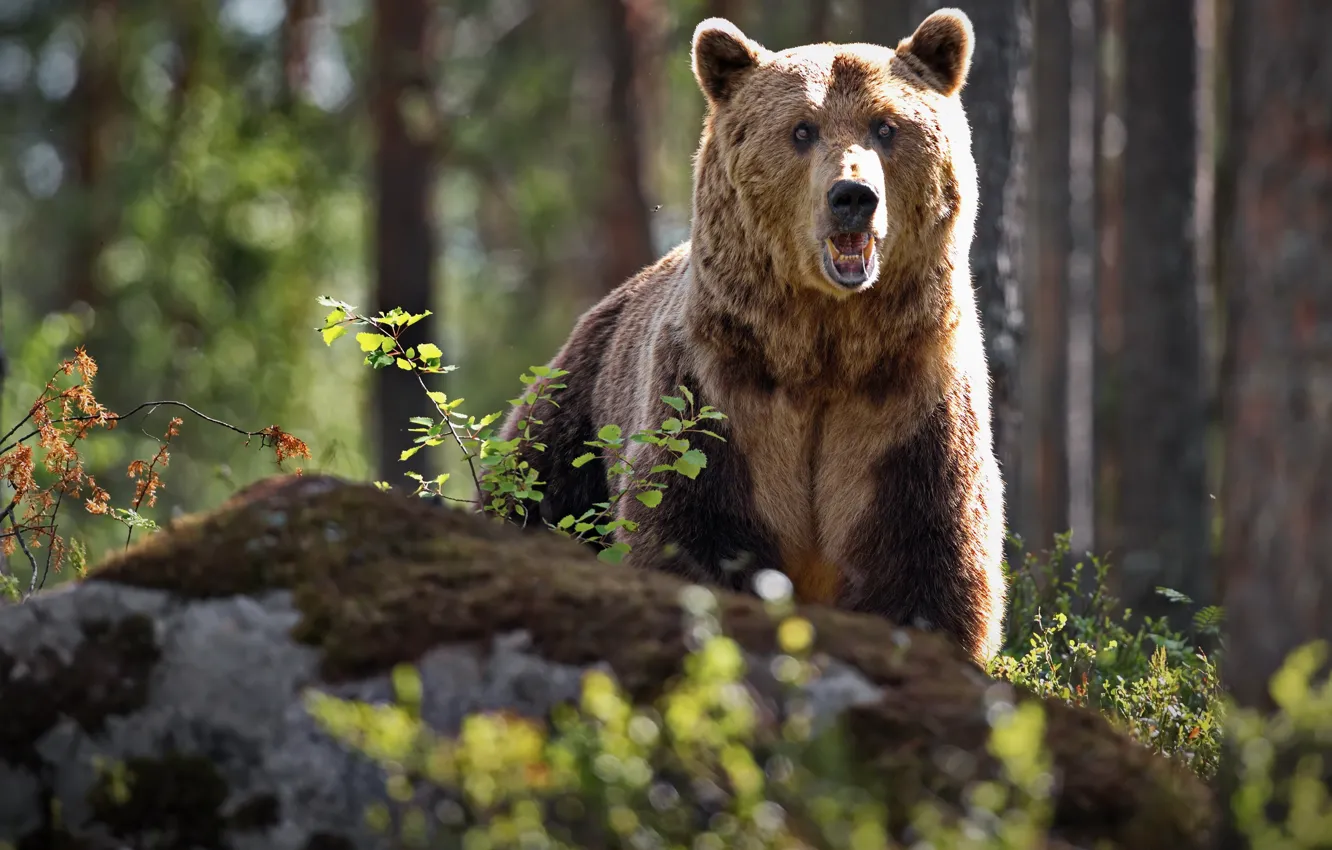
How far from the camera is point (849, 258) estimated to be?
482 cm

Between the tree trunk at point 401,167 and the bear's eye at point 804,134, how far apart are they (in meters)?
9.72

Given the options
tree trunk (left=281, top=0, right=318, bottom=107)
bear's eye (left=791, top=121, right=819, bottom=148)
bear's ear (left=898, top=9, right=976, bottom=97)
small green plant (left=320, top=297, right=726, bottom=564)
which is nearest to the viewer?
small green plant (left=320, top=297, right=726, bottom=564)

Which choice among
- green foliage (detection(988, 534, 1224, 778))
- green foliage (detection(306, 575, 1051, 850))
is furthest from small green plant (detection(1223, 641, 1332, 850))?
green foliage (detection(988, 534, 1224, 778))

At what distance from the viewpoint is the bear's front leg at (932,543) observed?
483 centimetres

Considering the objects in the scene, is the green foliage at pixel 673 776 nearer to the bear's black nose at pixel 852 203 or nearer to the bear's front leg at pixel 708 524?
the bear's front leg at pixel 708 524

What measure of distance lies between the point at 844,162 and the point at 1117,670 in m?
2.09

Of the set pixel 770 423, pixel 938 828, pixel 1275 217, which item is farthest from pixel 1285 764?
pixel 770 423

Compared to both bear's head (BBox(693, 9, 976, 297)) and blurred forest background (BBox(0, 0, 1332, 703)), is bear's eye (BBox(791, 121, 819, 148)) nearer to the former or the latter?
bear's head (BBox(693, 9, 976, 297))

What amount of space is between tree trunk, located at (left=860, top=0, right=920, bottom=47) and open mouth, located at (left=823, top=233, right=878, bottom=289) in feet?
9.79

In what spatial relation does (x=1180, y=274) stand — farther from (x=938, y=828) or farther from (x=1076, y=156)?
(x=938, y=828)

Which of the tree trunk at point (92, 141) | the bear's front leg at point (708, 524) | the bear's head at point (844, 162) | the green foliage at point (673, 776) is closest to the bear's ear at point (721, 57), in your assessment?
the bear's head at point (844, 162)

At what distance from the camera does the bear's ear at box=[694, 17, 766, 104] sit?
5430 millimetres

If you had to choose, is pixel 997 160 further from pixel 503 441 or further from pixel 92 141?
pixel 92 141

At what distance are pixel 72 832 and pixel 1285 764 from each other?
2111mm
